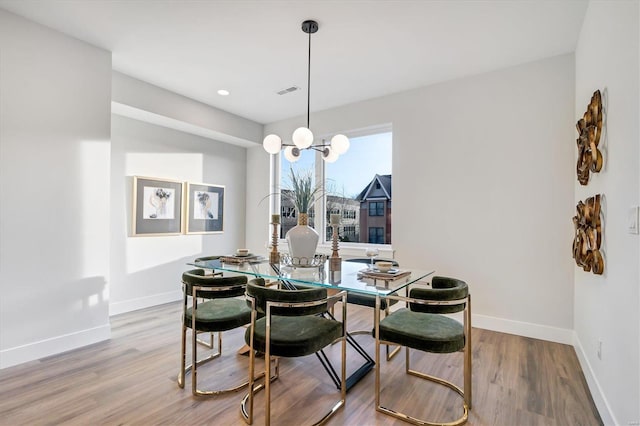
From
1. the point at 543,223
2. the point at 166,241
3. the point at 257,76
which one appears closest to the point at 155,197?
the point at 166,241

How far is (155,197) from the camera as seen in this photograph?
440cm

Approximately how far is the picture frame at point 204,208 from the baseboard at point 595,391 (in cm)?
474

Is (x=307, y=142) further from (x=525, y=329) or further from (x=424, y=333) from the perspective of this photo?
(x=525, y=329)

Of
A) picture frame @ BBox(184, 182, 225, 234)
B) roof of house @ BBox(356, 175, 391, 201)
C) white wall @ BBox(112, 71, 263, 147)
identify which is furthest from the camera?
picture frame @ BBox(184, 182, 225, 234)

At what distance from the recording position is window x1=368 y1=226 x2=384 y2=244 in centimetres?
449

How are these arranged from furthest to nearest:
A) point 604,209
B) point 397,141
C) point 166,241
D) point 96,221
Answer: point 166,241, point 397,141, point 96,221, point 604,209

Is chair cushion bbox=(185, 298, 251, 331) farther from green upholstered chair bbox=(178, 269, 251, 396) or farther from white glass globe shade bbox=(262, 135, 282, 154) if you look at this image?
white glass globe shade bbox=(262, 135, 282, 154)

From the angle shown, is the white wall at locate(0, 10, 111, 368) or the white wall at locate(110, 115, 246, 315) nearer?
the white wall at locate(0, 10, 111, 368)

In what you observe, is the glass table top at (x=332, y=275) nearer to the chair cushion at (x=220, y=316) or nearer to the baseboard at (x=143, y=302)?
the chair cushion at (x=220, y=316)

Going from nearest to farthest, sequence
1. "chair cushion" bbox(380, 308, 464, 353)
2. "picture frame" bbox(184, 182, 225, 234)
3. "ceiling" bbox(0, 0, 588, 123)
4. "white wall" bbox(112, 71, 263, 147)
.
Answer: "chair cushion" bbox(380, 308, 464, 353) < "ceiling" bbox(0, 0, 588, 123) < "white wall" bbox(112, 71, 263, 147) < "picture frame" bbox(184, 182, 225, 234)

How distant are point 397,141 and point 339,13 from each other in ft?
6.44

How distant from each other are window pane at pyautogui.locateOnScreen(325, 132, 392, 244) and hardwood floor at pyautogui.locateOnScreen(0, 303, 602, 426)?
73.9 inches

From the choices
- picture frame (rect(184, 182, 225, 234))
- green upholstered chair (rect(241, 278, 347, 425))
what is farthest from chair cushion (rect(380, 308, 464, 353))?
picture frame (rect(184, 182, 225, 234))

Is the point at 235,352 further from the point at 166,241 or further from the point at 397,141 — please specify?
the point at 397,141
